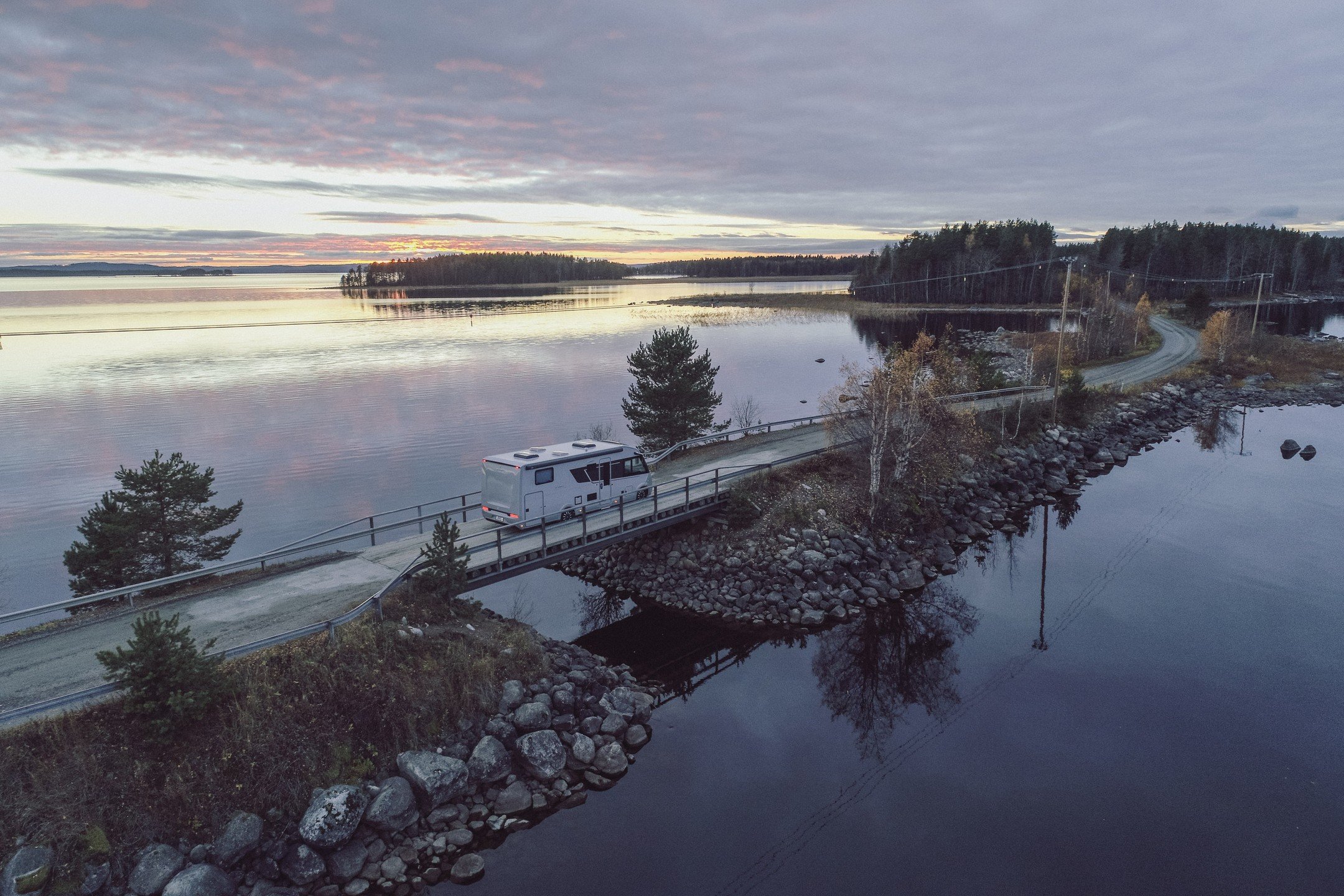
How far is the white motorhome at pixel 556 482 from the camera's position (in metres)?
23.8

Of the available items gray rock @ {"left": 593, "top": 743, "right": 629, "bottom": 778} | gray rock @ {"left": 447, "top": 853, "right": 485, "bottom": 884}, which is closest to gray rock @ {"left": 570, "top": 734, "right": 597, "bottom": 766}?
gray rock @ {"left": 593, "top": 743, "right": 629, "bottom": 778}

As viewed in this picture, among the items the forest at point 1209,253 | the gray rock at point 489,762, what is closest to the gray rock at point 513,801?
the gray rock at point 489,762

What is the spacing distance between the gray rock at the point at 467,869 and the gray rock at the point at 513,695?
357 cm

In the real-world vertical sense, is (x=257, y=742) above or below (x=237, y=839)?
above

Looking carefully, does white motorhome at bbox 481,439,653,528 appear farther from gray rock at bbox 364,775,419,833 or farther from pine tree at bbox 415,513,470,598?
gray rock at bbox 364,775,419,833

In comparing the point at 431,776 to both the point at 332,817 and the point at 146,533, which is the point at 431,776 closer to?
the point at 332,817

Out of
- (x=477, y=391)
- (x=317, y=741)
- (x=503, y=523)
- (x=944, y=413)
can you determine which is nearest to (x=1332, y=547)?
(x=944, y=413)

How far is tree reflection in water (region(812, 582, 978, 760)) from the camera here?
21016 millimetres

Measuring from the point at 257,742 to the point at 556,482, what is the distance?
470 inches

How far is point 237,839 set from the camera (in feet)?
43.5

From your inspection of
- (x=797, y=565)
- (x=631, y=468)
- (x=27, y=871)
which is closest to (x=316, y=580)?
(x=27, y=871)

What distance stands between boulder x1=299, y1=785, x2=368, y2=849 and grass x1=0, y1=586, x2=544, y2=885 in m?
0.44

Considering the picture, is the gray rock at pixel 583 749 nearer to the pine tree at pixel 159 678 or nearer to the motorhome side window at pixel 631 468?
the pine tree at pixel 159 678

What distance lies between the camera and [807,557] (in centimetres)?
2720
